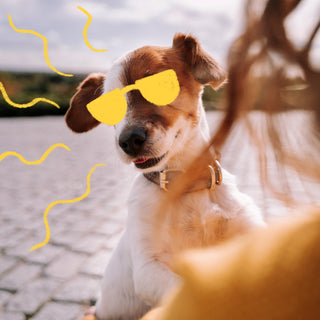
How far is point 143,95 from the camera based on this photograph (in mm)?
2158

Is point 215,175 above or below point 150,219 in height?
above

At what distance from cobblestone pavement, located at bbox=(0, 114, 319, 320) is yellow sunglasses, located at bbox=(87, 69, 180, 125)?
0.43 metres

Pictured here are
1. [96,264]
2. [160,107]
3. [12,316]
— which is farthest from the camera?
[96,264]

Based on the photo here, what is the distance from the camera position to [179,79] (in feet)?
7.28

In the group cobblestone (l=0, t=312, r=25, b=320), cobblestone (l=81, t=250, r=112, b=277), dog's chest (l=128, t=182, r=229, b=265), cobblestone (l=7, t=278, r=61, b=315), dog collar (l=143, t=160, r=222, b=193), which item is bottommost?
cobblestone (l=0, t=312, r=25, b=320)

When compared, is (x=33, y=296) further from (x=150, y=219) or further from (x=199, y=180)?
(x=199, y=180)

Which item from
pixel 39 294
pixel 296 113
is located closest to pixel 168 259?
pixel 296 113

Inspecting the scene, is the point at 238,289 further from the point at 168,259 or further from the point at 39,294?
the point at 39,294

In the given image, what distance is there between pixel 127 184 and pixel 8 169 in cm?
337

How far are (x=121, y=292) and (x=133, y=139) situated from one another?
1062 millimetres

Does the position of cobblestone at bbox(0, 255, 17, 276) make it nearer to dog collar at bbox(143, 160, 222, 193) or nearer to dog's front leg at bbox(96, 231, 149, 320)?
dog's front leg at bbox(96, 231, 149, 320)

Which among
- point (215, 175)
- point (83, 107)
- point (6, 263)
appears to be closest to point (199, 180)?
point (215, 175)

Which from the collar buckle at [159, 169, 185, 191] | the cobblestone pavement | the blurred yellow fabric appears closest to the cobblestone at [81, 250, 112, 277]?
the cobblestone pavement

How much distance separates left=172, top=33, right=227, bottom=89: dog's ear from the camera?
2.15 meters
